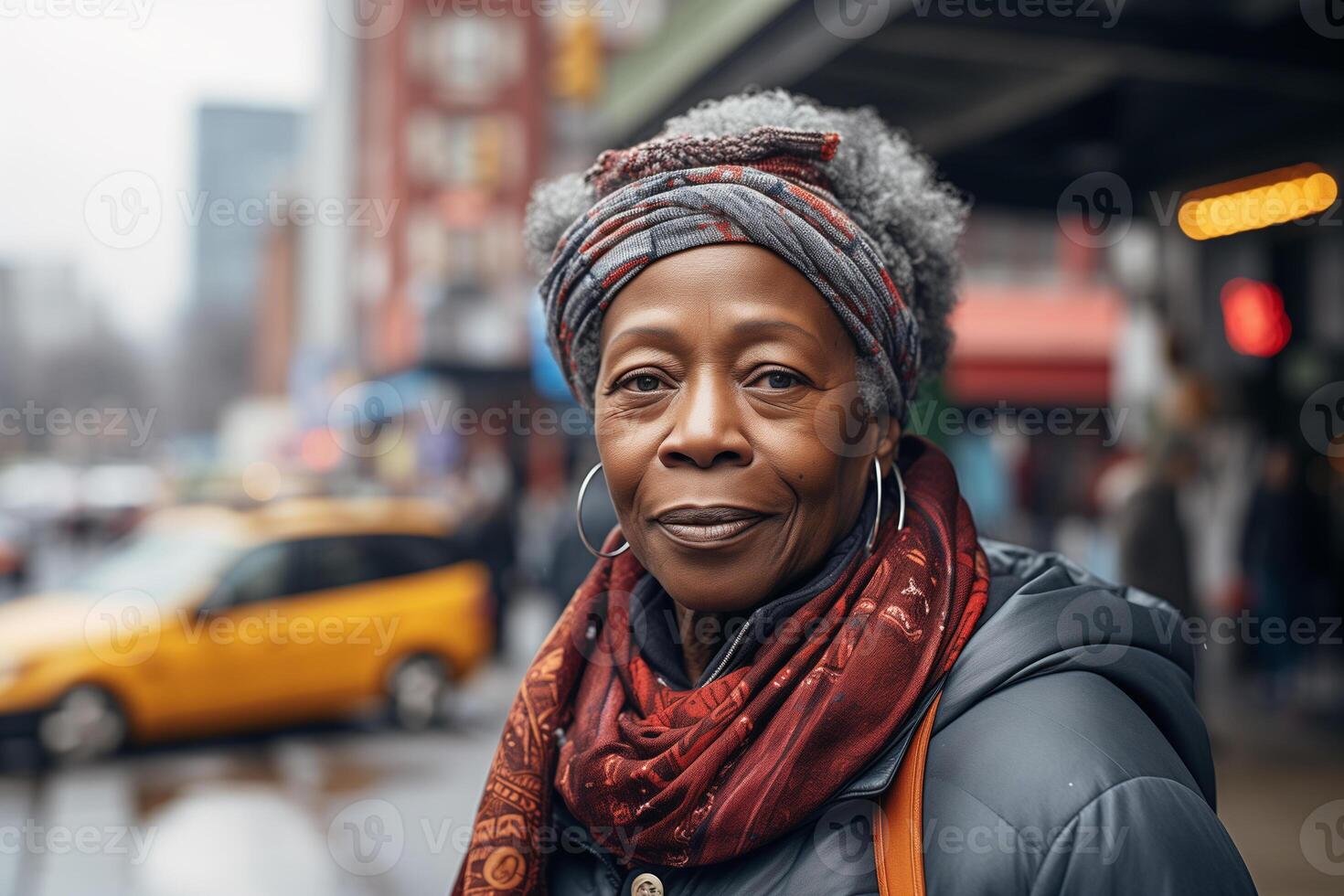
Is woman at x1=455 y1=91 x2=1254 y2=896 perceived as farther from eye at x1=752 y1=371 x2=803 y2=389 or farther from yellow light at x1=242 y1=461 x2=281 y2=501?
yellow light at x1=242 y1=461 x2=281 y2=501

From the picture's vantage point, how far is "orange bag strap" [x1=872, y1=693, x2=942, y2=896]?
135cm

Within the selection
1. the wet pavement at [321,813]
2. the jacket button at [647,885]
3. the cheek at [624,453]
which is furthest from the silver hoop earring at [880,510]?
the wet pavement at [321,813]

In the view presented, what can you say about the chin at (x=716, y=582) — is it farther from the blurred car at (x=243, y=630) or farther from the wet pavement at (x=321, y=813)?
the blurred car at (x=243, y=630)

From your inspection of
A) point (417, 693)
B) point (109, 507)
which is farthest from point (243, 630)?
point (109, 507)

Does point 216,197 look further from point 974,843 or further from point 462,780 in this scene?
point 974,843

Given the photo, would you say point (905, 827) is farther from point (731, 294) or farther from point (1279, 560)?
point (1279, 560)

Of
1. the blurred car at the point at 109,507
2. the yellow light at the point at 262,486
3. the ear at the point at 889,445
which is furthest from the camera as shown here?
the blurred car at the point at 109,507

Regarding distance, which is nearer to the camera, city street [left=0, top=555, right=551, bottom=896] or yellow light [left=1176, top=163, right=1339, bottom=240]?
city street [left=0, top=555, right=551, bottom=896]

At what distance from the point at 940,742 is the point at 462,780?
681 cm

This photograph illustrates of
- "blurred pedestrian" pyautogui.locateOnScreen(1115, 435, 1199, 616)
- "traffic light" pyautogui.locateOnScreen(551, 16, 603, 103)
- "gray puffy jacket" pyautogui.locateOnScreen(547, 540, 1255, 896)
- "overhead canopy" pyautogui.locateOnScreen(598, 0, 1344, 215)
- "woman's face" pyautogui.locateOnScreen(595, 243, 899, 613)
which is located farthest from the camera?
"traffic light" pyautogui.locateOnScreen(551, 16, 603, 103)

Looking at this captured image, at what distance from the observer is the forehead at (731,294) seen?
155 centimetres

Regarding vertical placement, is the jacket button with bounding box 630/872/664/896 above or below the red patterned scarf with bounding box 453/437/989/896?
below

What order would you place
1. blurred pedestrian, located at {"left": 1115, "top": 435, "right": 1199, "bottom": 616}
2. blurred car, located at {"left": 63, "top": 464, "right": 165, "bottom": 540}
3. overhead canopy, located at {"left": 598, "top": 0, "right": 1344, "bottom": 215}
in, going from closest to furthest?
overhead canopy, located at {"left": 598, "top": 0, "right": 1344, "bottom": 215} → blurred pedestrian, located at {"left": 1115, "top": 435, "right": 1199, "bottom": 616} → blurred car, located at {"left": 63, "top": 464, "right": 165, "bottom": 540}

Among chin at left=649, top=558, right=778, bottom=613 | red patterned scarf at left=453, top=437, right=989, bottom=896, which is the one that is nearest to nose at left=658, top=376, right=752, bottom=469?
chin at left=649, top=558, right=778, bottom=613
